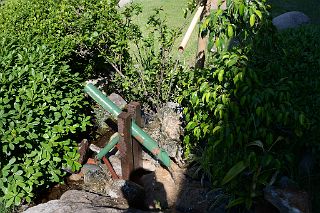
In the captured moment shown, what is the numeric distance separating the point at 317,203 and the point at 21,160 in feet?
11.2

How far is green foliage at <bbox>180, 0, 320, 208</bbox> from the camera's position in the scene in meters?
3.36

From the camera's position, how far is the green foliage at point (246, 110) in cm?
336

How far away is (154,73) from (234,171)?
2.43m

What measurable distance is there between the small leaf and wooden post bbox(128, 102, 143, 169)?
60.0 inches

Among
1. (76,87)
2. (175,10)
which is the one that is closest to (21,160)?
(76,87)

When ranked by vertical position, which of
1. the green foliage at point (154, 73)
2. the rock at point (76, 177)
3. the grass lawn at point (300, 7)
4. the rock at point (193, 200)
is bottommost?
the rock at point (193, 200)

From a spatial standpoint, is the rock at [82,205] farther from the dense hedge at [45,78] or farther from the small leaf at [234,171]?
the small leaf at [234,171]

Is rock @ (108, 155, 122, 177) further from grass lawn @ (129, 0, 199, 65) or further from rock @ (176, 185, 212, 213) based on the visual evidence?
grass lawn @ (129, 0, 199, 65)

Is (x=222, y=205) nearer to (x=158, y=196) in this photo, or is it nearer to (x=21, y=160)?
(x=158, y=196)

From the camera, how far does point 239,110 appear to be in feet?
11.6

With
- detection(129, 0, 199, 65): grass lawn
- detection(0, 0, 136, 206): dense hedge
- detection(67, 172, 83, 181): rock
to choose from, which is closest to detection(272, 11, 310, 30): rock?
detection(129, 0, 199, 65): grass lawn

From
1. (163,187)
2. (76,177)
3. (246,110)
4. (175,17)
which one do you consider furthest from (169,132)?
(175,17)

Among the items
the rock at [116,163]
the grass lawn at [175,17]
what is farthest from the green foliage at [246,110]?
the grass lawn at [175,17]

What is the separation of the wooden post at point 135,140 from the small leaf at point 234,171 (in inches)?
60.0
